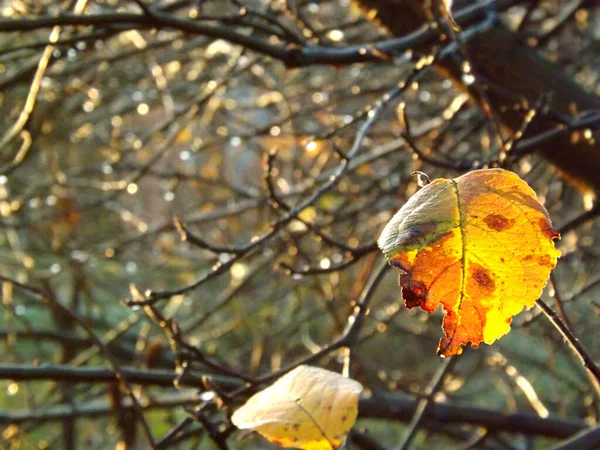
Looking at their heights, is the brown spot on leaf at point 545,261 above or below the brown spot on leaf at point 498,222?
below

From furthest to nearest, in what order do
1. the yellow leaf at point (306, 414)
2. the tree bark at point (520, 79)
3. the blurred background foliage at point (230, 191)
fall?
the tree bark at point (520, 79) < the blurred background foliage at point (230, 191) < the yellow leaf at point (306, 414)

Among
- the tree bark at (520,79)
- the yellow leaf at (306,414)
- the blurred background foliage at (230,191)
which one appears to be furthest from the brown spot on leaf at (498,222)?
the tree bark at (520,79)

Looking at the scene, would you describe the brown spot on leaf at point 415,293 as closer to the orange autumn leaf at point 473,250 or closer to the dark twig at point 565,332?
the orange autumn leaf at point 473,250

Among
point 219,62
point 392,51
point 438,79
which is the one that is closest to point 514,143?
point 392,51

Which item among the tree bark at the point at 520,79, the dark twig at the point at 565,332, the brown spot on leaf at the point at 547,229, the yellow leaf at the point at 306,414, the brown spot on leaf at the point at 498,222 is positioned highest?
the tree bark at the point at 520,79

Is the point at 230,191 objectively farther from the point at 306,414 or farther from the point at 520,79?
the point at 306,414

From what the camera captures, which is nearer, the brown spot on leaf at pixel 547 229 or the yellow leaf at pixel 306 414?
the brown spot on leaf at pixel 547 229

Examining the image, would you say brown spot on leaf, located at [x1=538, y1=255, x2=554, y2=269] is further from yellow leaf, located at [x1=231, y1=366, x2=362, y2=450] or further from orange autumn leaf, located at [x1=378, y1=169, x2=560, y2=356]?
yellow leaf, located at [x1=231, y1=366, x2=362, y2=450]

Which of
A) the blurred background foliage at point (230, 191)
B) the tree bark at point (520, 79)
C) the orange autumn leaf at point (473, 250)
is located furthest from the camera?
the tree bark at point (520, 79)
